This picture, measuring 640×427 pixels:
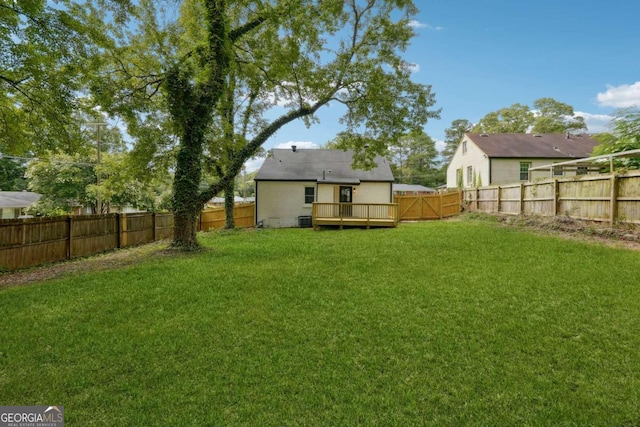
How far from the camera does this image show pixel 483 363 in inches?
121

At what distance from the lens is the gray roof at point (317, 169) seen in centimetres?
1767

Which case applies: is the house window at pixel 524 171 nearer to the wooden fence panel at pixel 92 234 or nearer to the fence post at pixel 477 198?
A: the fence post at pixel 477 198

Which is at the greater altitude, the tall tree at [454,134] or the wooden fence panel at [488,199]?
the tall tree at [454,134]

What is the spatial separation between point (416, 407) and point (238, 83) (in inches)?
530

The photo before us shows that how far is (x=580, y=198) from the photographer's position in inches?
393

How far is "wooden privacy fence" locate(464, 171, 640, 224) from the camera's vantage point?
833 cm

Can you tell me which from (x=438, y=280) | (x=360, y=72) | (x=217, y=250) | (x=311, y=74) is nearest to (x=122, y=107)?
(x=217, y=250)

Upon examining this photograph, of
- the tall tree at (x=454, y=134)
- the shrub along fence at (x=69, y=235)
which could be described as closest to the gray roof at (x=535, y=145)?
the shrub along fence at (x=69, y=235)

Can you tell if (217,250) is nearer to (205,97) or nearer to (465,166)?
(205,97)

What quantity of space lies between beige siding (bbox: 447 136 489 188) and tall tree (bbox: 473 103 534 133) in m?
15.5

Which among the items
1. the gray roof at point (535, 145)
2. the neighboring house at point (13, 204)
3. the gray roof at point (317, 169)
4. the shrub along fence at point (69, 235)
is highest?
the gray roof at point (535, 145)

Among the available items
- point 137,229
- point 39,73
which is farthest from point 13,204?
point 39,73

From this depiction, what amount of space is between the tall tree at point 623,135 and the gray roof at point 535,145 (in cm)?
981

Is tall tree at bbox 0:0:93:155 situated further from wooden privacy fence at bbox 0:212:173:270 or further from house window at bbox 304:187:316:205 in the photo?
house window at bbox 304:187:316:205
